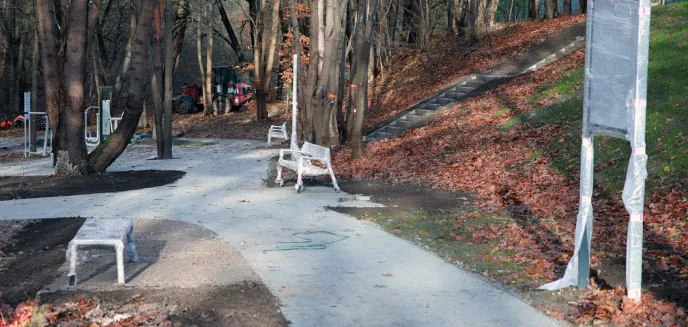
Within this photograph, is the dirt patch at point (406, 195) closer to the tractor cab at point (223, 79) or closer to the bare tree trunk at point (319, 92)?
the bare tree trunk at point (319, 92)

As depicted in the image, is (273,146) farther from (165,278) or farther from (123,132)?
(165,278)

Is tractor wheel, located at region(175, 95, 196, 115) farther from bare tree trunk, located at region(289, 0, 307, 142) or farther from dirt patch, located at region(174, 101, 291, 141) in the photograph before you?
bare tree trunk, located at region(289, 0, 307, 142)

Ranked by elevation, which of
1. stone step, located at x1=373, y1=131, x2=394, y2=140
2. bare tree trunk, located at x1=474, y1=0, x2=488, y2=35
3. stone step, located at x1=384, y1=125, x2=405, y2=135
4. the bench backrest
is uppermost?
bare tree trunk, located at x1=474, y1=0, x2=488, y2=35

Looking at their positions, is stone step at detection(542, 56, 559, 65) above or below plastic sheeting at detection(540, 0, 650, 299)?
above

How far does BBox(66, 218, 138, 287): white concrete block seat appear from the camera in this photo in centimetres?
702

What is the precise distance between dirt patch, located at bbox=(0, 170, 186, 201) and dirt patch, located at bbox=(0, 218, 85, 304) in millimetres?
3548

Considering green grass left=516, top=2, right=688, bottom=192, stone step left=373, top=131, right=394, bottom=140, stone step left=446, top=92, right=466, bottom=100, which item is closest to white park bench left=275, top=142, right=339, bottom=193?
green grass left=516, top=2, right=688, bottom=192

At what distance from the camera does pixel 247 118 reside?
4150cm

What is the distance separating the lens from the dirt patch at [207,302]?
598 centimetres

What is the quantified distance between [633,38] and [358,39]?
48.3 feet

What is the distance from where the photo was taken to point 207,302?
6.48 metres

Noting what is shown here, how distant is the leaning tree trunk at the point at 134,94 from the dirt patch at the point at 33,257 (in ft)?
23.9

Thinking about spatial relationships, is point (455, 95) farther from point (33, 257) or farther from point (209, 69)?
point (33, 257)

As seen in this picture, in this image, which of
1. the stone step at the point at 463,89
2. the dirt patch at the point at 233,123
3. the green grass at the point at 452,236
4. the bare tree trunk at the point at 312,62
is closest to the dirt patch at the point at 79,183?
the bare tree trunk at the point at 312,62
